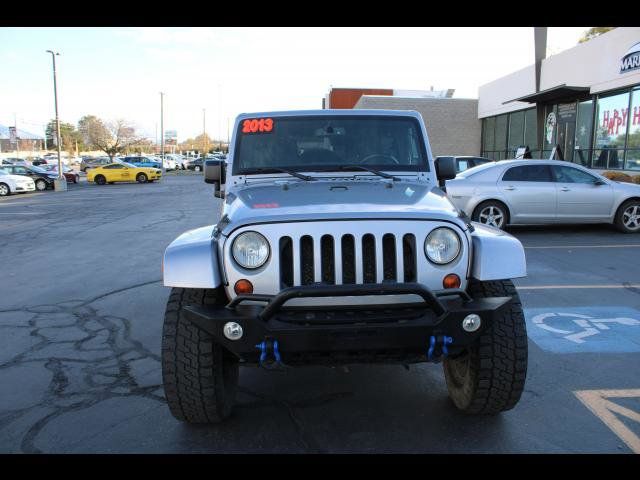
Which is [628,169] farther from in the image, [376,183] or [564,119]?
[376,183]

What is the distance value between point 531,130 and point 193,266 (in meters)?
24.5

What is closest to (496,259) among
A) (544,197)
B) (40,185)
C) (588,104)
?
(544,197)

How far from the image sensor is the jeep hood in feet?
9.27

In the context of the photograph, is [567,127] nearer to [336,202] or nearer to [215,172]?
[215,172]

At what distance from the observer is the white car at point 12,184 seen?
24.2 meters

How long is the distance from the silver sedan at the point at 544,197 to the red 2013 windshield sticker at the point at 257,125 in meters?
6.73

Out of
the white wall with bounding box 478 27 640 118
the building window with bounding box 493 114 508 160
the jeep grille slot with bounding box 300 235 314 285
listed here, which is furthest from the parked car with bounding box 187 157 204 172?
the jeep grille slot with bounding box 300 235 314 285

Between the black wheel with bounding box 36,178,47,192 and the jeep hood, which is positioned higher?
the jeep hood

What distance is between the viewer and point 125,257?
8672mm

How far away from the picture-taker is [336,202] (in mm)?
3074

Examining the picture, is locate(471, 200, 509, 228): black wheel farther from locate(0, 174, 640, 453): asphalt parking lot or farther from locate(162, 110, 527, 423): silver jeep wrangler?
locate(162, 110, 527, 423): silver jeep wrangler

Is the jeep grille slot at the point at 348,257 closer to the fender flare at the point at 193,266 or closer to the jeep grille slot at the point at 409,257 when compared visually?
the jeep grille slot at the point at 409,257

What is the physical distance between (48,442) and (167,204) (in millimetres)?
15931
